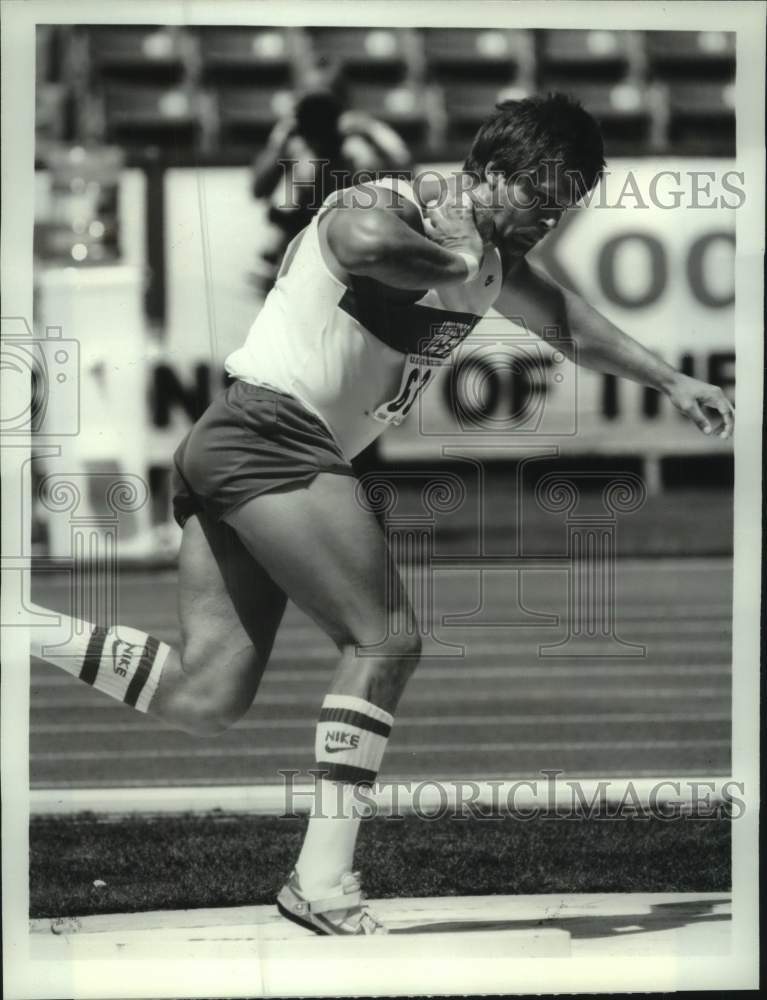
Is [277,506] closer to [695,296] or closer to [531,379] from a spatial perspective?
[531,379]

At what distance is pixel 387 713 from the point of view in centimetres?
460

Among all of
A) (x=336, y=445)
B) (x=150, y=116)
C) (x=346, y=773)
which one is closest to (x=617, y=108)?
(x=150, y=116)

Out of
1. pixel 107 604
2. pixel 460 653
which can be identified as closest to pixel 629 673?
pixel 460 653

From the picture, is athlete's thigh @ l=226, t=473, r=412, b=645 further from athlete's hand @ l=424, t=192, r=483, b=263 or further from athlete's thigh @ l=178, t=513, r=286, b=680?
athlete's hand @ l=424, t=192, r=483, b=263

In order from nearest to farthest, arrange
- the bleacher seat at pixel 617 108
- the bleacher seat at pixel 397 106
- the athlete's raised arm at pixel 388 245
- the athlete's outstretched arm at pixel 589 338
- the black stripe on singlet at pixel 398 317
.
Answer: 1. the athlete's raised arm at pixel 388 245
2. the black stripe on singlet at pixel 398 317
3. the athlete's outstretched arm at pixel 589 338
4. the bleacher seat at pixel 617 108
5. the bleacher seat at pixel 397 106

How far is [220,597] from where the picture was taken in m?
4.73

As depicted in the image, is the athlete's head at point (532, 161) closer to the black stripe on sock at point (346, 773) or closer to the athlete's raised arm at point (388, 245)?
the athlete's raised arm at point (388, 245)

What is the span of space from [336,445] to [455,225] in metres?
0.62

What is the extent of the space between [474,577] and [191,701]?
0.81m

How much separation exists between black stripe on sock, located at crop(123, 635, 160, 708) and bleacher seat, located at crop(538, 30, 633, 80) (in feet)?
6.01

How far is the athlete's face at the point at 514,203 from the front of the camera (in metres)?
4.74

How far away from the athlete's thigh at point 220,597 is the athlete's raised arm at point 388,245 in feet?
2.44

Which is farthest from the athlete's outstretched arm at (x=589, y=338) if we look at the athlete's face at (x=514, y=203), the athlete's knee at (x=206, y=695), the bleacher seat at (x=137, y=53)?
the athlete's knee at (x=206, y=695)

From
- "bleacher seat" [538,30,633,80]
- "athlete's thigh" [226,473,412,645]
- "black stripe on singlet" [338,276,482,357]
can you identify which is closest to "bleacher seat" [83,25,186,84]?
"black stripe on singlet" [338,276,482,357]
